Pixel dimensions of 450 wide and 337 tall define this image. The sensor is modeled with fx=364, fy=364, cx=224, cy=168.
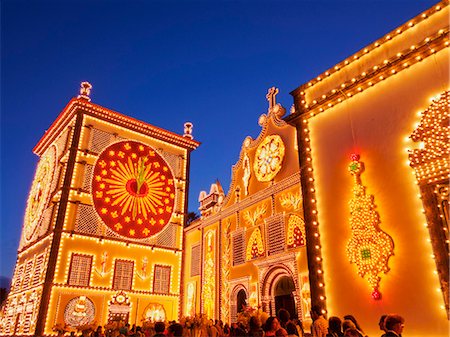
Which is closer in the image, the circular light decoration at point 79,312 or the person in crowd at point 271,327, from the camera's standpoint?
the person in crowd at point 271,327

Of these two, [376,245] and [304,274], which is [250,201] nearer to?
[304,274]

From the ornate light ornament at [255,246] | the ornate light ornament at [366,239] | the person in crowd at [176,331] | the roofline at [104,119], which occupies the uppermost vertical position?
the roofline at [104,119]

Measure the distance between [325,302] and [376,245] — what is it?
2348mm

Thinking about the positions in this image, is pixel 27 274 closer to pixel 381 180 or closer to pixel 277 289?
pixel 277 289

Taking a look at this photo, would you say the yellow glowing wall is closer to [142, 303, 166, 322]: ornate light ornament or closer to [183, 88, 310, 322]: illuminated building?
[183, 88, 310, 322]: illuminated building

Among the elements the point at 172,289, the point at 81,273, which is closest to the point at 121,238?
the point at 81,273

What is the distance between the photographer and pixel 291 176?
659 inches

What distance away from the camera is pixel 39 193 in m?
27.2

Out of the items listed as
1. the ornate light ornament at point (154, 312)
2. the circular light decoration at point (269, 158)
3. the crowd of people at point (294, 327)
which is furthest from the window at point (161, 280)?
the crowd of people at point (294, 327)

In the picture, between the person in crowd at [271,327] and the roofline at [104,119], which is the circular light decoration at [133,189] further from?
the person in crowd at [271,327]

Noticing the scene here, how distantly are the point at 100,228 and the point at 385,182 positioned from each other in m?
18.4

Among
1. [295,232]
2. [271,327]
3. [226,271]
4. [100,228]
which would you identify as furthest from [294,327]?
[100,228]

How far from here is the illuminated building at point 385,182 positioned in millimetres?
8656

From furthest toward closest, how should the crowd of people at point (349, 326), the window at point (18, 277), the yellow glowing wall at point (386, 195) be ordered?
the window at point (18, 277) < the yellow glowing wall at point (386, 195) < the crowd of people at point (349, 326)
